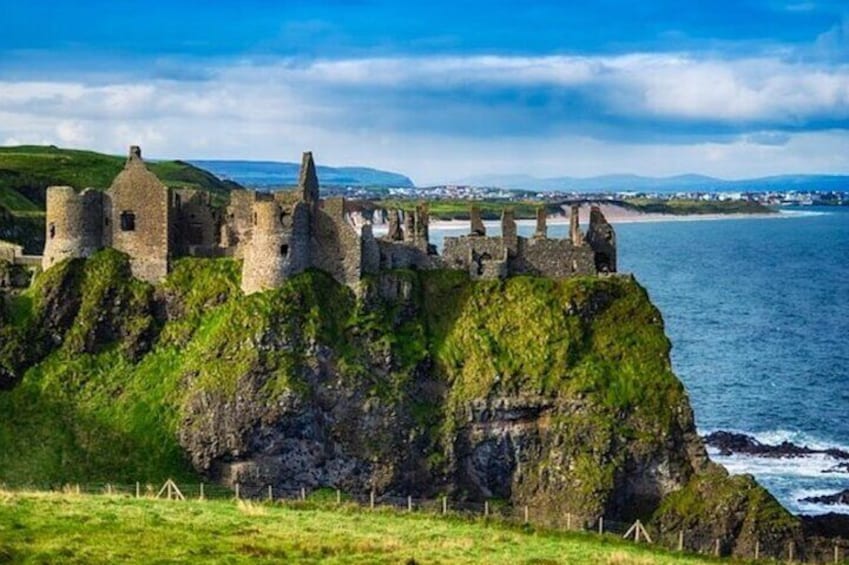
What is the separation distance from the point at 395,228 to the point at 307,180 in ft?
21.9

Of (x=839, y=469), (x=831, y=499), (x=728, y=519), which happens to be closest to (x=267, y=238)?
(x=728, y=519)

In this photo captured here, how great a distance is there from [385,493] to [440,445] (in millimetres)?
3923

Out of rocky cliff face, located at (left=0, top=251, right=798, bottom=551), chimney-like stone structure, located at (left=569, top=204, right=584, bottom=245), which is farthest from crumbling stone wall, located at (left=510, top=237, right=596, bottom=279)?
rocky cliff face, located at (left=0, top=251, right=798, bottom=551)

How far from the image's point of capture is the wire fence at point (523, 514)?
61.9m

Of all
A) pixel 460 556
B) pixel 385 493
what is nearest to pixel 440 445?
pixel 385 493

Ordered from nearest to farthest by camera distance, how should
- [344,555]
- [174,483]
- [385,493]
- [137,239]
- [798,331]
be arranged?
[344,555], [174,483], [385,493], [137,239], [798,331]

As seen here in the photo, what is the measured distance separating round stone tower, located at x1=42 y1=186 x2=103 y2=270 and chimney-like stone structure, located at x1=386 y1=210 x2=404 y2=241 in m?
16.9

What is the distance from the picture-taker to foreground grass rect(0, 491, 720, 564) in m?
39.1

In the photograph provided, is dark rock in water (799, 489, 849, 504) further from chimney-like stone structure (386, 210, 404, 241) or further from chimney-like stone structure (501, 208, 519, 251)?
chimney-like stone structure (386, 210, 404, 241)

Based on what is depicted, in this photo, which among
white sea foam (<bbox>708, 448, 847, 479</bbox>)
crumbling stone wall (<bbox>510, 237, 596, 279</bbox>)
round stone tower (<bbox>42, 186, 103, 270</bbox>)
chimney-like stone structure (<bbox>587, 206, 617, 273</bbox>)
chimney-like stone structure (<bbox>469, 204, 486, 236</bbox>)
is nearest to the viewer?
round stone tower (<bbox>42, 186, 103, 270</bbox>)

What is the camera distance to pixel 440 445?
68375mm

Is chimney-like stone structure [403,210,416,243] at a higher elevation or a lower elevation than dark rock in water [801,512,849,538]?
higher

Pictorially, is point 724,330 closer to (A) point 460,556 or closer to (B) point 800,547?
(B) point 800,547

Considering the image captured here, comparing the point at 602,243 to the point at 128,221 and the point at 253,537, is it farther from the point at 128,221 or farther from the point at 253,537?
the point at 253,537
